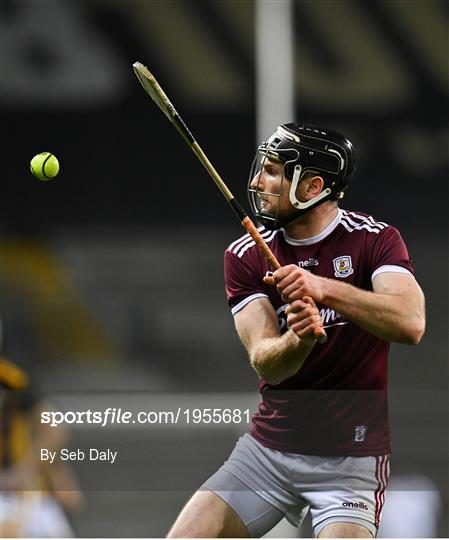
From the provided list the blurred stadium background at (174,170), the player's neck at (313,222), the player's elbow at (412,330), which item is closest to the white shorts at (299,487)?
the player's elbow at (412,330)

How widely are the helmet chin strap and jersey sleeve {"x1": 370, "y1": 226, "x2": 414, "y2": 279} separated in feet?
0.75

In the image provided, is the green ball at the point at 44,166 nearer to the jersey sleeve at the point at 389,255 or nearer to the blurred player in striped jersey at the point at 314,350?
the blurred player in striped jersey at the point at 314,350

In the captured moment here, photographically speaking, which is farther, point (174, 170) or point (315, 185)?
point (174, 170)

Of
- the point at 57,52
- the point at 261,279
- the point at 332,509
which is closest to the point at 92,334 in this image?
the point at 57,52

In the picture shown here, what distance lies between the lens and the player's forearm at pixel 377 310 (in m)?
3.25

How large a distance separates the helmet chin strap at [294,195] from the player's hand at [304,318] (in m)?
0.43

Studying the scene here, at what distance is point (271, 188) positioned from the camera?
3.63 metres

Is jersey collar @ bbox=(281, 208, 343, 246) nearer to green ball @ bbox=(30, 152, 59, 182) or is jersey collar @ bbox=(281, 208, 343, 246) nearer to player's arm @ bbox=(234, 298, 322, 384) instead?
player's arm @ bbox=(234, 298, 322, 384)

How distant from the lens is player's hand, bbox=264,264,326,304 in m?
3.20

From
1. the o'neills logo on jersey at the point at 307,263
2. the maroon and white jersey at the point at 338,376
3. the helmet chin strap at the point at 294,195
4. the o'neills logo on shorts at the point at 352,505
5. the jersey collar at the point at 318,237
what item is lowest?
the o'neills logo on shorts at the point at 352,505

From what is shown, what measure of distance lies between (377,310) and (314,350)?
1.03 ft

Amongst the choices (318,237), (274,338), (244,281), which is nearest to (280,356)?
(274,338)

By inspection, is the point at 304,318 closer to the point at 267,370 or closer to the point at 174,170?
the point at 267,370

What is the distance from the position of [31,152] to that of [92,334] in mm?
837
